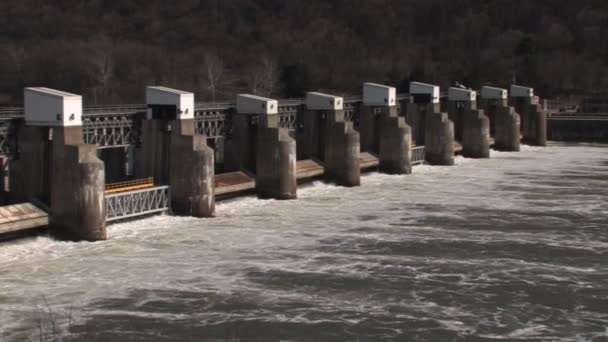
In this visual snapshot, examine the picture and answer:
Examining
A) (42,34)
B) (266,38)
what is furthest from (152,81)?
(266,38)

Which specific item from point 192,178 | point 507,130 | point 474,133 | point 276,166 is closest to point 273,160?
point 276,166

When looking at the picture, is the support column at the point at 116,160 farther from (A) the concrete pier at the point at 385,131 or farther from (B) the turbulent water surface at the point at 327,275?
(A) the concrete pier at the point at 385,131

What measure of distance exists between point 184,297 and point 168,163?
1463 cm

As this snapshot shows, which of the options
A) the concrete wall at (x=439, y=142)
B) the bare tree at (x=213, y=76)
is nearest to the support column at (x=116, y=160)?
the concrete wall at (x=439, y=142)

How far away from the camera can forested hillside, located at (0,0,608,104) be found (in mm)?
101188

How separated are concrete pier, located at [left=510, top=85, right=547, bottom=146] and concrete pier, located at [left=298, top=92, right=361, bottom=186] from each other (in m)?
31.9

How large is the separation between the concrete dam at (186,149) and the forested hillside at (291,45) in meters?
35.6

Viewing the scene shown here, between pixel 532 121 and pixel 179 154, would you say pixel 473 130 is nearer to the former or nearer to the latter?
pixel 532 121

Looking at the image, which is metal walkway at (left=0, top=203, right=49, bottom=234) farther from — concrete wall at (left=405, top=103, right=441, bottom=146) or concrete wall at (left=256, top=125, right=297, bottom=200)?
concrete wall at (left=405, top=103, right=441, bottom=146)

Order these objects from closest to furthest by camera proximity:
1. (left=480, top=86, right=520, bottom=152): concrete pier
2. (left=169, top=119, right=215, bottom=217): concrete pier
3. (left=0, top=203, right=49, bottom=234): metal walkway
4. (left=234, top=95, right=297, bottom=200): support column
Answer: (left=0, top=203, right=49, bottom=234): metal walkway < (left=169, top=119, right=215, bottom=217): concrete pier < (left=234, top=95, right=297, bottom=200): support column < (left=480, top=86, right=520, bottom=152): concrete pier

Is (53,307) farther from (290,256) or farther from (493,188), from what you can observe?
(493,188)

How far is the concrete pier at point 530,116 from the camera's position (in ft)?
248

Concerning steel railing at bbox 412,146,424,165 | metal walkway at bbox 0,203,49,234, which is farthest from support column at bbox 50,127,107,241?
steel railing at bbox 412,146,424,165

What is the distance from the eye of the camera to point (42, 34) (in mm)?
134125
